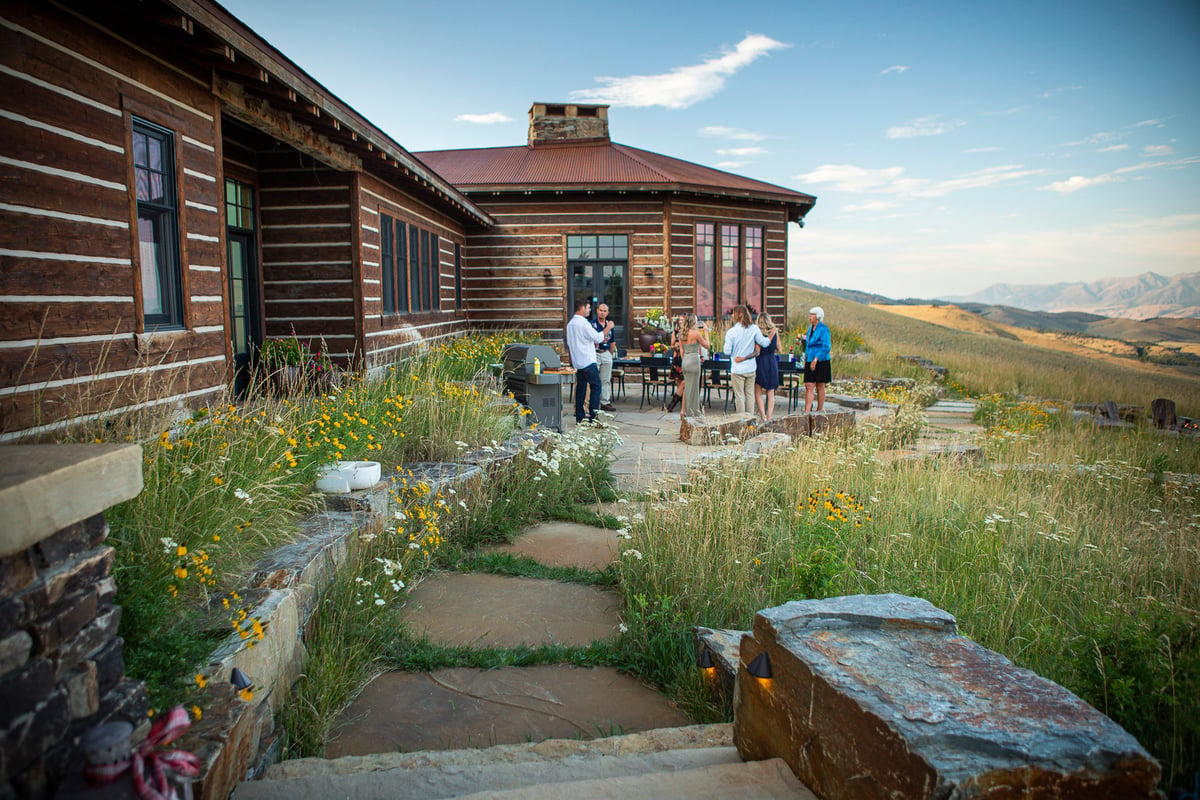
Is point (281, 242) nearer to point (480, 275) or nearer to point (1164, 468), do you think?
point (480, 275)

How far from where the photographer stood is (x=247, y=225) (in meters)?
10.1

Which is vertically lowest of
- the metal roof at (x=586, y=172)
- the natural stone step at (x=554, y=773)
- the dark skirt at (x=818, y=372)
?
the natural stone step at (x=554, y=773)

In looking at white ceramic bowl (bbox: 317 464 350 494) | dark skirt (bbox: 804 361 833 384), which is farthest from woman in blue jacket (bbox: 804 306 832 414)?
white ceramic bowl (bbox: 317 464 350 494)

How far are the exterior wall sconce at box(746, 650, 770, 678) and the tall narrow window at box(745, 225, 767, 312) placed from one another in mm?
18162

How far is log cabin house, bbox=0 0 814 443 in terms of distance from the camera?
16.0 ft

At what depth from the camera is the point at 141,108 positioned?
5828mm

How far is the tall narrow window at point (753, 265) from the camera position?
65.8 feet

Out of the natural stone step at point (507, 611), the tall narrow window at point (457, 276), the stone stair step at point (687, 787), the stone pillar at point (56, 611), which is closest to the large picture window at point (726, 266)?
the tall narrow window at point (457, 276)

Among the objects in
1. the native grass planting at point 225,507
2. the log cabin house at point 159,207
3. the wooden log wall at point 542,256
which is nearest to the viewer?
the native grass planting at point 225,507

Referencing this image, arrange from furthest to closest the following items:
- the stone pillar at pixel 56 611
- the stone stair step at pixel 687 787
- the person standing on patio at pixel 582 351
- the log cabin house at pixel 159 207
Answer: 1. the person standing on patio at pixel 582 351
2. the log cabin house at pixel 159 207
3. the stone stair step at pixel 687 787
4. the stone pillar at pixel 56 611

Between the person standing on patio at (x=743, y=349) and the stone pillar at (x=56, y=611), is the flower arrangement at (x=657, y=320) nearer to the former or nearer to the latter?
the person standing on patio at (x=743, y=349)

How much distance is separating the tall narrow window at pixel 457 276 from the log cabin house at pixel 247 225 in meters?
0.12

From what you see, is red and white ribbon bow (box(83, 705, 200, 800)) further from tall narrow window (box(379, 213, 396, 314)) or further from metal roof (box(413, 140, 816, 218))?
metal roof (box(413, 140, 816, 218))

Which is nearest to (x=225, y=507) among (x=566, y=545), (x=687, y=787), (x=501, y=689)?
(x=501, y=689)
